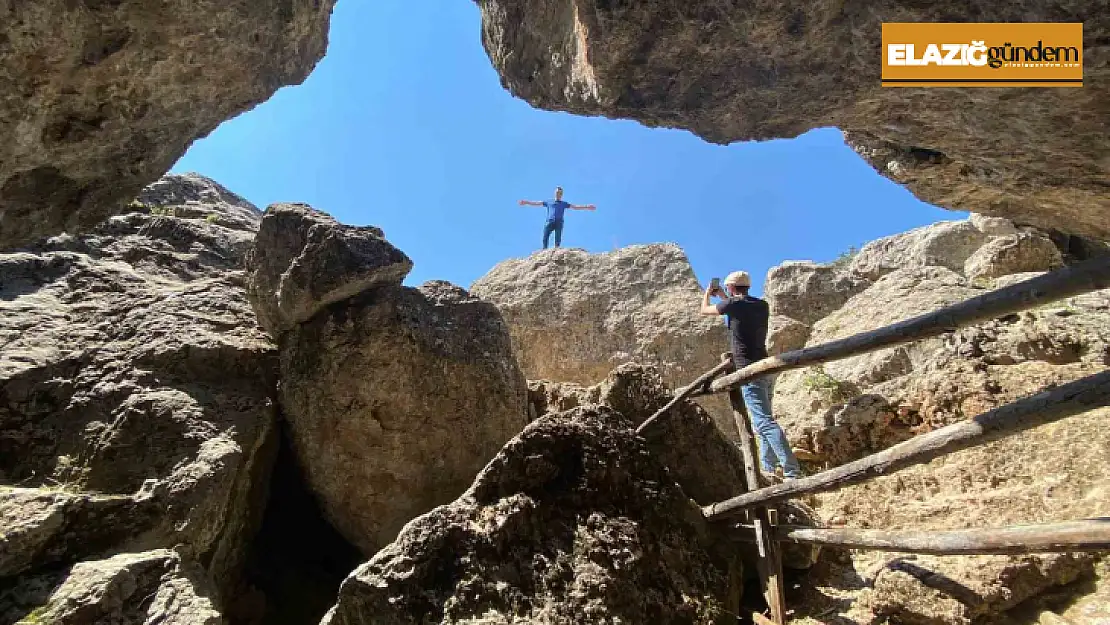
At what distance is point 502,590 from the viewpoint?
381cm

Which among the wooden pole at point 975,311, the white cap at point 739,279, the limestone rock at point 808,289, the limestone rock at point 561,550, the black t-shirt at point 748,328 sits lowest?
the limestone rock at point 561,550

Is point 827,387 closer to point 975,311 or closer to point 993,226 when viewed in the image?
point 975,311

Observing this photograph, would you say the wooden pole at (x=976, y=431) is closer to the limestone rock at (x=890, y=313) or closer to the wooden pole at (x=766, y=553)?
the wooden pole at (x=766, y=553)

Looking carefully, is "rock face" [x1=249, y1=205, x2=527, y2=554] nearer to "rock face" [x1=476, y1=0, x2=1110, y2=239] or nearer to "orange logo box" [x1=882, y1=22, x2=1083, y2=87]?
"rock face" [x1=476, y1=0, x2=1110, y2=239]

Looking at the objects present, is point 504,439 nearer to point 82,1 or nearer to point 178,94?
point 178,94

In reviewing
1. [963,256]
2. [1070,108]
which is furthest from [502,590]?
Answer: [963,256]

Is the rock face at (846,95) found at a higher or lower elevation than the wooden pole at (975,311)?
higher

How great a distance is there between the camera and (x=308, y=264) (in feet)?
21.2

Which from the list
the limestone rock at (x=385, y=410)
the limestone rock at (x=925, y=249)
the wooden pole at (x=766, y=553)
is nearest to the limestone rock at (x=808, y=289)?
the limestone rock at (x=925, y=249)

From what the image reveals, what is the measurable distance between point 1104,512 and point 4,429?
8.89 meters

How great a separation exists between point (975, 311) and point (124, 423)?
261 inches

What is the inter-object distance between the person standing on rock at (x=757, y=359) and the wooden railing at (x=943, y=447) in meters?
1.47

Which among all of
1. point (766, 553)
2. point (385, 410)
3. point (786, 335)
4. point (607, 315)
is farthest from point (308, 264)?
point (786, 335)

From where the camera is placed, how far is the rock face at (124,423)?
451cm
